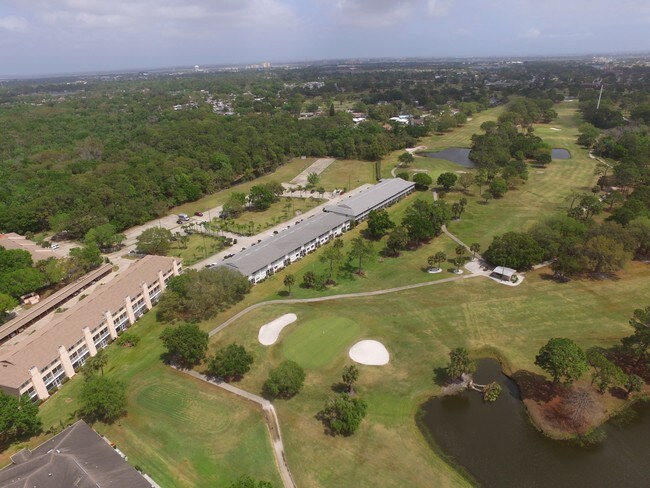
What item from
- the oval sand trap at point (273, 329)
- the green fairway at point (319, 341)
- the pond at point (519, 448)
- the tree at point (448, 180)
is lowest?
the pond at point (519, 448)

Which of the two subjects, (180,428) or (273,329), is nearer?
(180,428)

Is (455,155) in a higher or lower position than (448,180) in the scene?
lower

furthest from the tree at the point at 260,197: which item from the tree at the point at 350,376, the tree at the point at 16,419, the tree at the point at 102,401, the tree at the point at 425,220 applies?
the tree at the point at 16,419

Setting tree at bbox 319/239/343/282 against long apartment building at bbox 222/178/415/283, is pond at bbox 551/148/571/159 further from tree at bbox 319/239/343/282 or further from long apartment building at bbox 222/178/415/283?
tree at bbox 319/239/343/282

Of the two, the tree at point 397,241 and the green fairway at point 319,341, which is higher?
the tree at point 397,241

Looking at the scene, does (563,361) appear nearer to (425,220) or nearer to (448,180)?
(425,220)

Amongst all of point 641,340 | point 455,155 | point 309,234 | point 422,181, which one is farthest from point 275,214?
point 455,155

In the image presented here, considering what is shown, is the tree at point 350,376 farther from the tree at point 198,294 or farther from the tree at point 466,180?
the tree at point 466,180
